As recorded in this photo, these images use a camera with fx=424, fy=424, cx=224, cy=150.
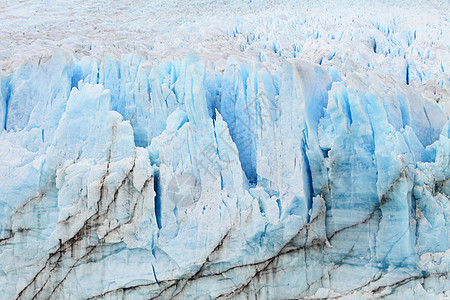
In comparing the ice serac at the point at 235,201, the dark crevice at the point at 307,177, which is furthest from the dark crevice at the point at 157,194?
the dark crevice at the point at 307,177

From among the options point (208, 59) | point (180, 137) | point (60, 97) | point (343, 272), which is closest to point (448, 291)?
point (343, 272)

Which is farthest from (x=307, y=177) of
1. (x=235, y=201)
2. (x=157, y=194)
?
(x=157, y=194)

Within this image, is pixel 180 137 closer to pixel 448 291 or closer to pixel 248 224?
pixel 248 224

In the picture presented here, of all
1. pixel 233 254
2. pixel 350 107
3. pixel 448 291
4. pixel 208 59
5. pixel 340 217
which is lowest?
pixel 448 291

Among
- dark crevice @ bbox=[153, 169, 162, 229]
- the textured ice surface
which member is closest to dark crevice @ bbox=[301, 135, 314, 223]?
the textured ice surface

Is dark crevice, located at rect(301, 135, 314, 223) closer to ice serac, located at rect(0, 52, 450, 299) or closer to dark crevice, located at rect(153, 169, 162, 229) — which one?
ice serac, located at rect(0, 52, 450, 299)

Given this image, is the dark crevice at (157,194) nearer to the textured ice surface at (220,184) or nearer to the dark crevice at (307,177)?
the textured ice surface at (220,184)
